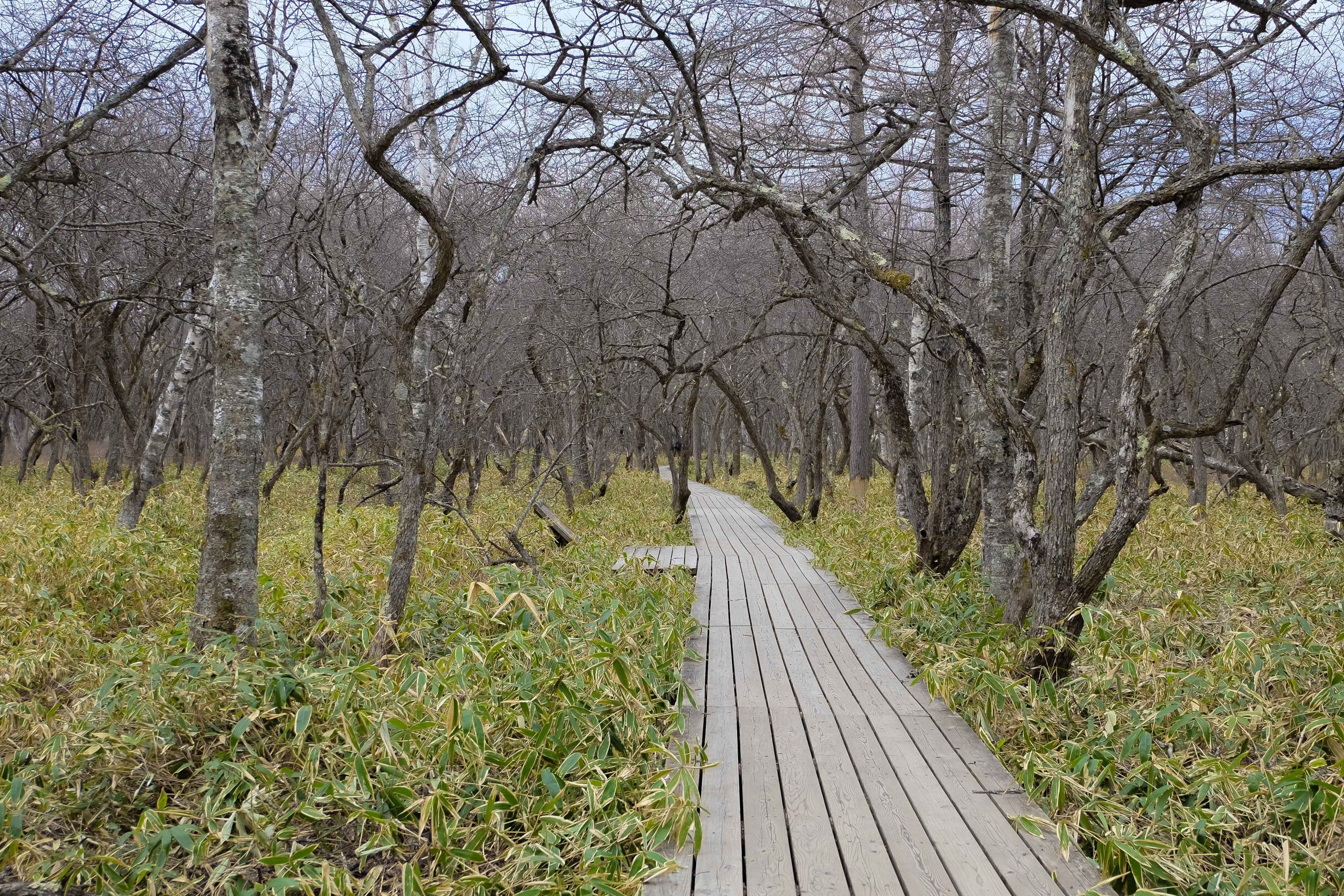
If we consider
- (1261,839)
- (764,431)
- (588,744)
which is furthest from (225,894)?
(764,431)

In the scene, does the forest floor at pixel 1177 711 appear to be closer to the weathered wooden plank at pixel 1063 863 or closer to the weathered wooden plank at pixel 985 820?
the weathered wooden plank at pixel 1063 863

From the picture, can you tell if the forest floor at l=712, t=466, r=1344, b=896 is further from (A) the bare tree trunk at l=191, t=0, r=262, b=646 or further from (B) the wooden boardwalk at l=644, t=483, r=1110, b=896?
(A) the bare tree trunk at l=191, t=0, r=262, b=646

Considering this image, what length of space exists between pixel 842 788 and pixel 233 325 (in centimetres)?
377

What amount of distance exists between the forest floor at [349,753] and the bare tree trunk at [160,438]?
12.2 feet

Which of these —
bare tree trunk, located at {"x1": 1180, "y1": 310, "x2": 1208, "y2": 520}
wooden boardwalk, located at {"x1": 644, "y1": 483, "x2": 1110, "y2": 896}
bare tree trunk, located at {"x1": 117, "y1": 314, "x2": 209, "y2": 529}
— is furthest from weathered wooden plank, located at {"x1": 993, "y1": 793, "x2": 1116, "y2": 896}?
bare tree trunk, located at {"x1": 117, "y1": 314, "x2": 209, "y2": 529}

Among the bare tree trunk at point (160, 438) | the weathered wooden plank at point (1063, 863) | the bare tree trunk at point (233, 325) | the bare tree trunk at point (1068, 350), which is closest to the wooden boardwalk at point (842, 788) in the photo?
the weathered wooden plank at point (1063, 863)

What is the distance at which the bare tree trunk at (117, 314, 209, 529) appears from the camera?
913 cm

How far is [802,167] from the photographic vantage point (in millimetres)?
7156

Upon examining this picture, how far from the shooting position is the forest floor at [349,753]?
275cm

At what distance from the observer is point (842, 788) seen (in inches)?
127

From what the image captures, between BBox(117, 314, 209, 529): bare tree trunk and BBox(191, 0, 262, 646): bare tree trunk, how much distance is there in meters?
5.59

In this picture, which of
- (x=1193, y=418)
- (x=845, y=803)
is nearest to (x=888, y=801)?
(x=845, y=803)

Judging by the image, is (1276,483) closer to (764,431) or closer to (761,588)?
(761,588)

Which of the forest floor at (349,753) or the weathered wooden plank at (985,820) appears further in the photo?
the forest floor at (349,753)
